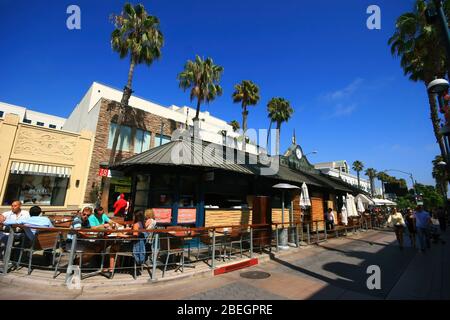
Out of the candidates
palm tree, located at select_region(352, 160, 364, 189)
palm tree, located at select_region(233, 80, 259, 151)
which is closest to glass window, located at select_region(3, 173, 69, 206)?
palm tree, located at select_region(233, 80, 259, 151)

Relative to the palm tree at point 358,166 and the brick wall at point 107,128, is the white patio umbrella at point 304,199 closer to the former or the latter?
the brick wall at point 107,128

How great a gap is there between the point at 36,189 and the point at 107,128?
602 cm

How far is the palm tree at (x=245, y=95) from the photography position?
2700 centimetres

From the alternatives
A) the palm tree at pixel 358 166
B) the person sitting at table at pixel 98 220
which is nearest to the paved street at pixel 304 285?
the person sitting at table at pixel 98 220

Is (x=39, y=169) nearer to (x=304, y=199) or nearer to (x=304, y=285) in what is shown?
(x=304, y=199)

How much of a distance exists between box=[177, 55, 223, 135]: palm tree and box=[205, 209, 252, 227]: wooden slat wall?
11913 mm

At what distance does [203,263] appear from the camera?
703 centimetres

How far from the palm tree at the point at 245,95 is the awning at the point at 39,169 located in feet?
59.5

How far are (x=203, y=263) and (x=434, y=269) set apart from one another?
7.00m

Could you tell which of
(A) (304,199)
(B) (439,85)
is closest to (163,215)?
(A) (304,199)

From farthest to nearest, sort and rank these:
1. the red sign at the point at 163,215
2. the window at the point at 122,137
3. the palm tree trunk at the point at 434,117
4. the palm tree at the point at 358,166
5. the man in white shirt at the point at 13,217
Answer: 1. the palm tree at the point at 358,166
2. the window at the point at 122,137
3. the palm tree trunk at the point at 434,117
4. the red sign at the point at 163,215
5. the man in white shirt at the point at 13,217

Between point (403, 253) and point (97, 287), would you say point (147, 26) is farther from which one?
point (403, 253)

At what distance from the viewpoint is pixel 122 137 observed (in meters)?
18.2

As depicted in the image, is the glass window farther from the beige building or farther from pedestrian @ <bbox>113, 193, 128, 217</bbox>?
pedestrian @ <bbox>113, 193, 128, 217</bbox>
